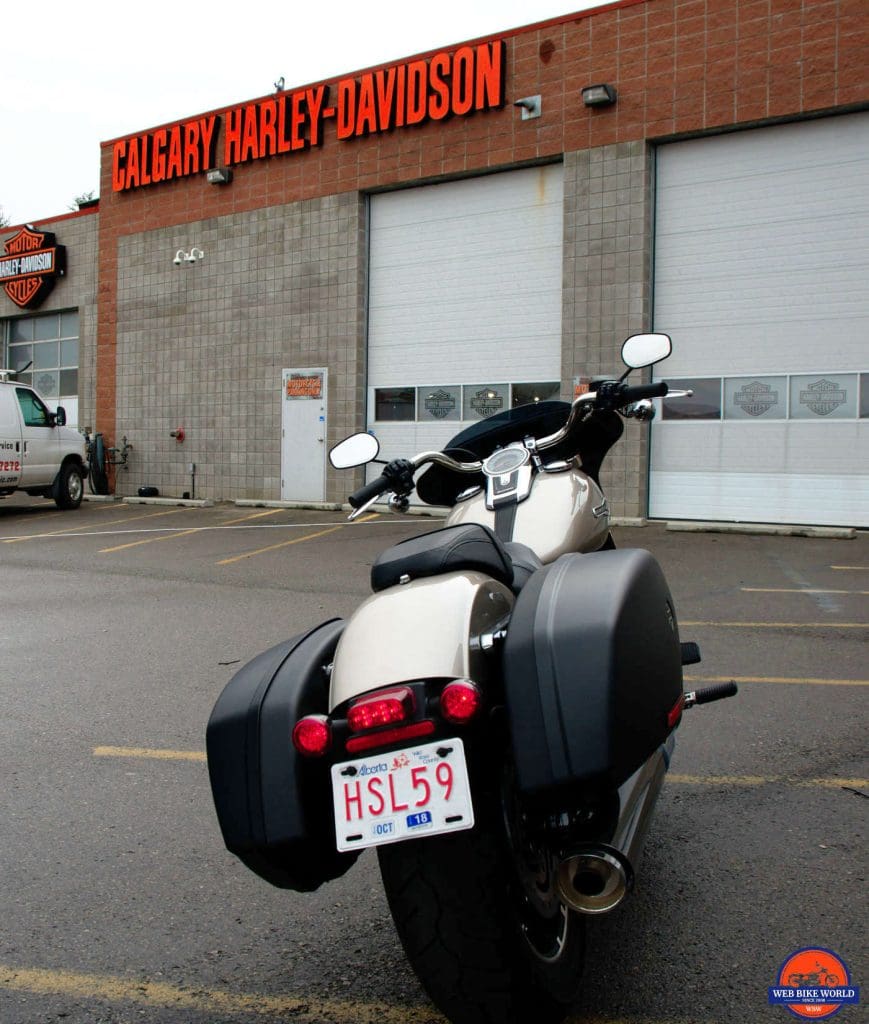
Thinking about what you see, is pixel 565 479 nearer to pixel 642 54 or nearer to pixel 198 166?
pixel 642 54

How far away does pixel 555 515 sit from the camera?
3.64 meters

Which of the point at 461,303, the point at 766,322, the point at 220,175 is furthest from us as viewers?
the point at 220,175

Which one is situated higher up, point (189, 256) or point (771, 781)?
point (189, 256)

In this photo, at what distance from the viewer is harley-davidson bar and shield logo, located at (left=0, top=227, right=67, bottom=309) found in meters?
24.4

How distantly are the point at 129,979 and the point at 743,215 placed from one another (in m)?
15.1

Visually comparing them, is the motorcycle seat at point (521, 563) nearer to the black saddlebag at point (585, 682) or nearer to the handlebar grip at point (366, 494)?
the black saddlebag at point (585, 682)

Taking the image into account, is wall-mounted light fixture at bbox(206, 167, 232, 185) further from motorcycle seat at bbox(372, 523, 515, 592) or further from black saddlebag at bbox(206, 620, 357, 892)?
black saddlebag at bbox(206, 620, 357, 892)

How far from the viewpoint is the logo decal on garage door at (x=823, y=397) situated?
48.9 feet

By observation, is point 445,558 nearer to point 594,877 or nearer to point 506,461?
point 594,877

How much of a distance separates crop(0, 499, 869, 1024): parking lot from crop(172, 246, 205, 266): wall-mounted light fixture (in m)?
14.8

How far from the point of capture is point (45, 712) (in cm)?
537

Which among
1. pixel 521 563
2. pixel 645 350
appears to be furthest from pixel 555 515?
pixel 645 350

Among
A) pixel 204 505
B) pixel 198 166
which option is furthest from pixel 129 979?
pixel 198 166

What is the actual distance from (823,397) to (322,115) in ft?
35.5
